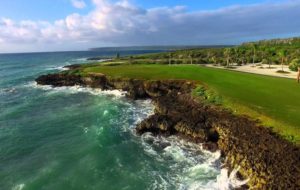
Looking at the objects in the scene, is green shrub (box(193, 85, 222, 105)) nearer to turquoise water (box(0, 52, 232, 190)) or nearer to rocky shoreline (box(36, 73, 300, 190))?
rocky shoreline (box(36, 73, 300, 190))

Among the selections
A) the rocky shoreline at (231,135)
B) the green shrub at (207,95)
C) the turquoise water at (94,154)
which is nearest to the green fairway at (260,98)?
the green shrub at (207,95)

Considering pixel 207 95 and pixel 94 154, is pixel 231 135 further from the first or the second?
pixel 207 95

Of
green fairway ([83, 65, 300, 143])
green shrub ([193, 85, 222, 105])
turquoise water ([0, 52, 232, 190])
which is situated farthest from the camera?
green shrub ([193, 85, 222, 105])

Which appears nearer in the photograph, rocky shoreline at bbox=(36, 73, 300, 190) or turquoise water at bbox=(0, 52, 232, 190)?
rocky shoreline at bbox=(36, 73, 300, 190)

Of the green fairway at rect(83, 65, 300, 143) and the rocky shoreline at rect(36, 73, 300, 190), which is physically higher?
the green fairway at rect(83, 65, 300, 143)

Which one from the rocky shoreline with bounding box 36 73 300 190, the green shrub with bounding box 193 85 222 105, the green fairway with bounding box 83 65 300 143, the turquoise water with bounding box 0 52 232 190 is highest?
the green fairway with bounding box 83 65 300 143

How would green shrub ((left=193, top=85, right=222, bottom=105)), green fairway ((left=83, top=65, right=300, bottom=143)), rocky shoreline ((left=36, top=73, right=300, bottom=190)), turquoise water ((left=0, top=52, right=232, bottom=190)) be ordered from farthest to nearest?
green shrub ((left=193, top=85, right=222, bottom=105)) < green fairway ((left=83, top=65, right=300, bottom=143)) < turquoise water ((left=0, top=52, right=232, bottom=190)) < rocky shoreline ((left=36, top=73, right=300, bottom=190))

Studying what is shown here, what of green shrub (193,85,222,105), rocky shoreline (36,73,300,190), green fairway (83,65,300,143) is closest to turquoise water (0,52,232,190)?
rocky shoreline (36,73,300,190)

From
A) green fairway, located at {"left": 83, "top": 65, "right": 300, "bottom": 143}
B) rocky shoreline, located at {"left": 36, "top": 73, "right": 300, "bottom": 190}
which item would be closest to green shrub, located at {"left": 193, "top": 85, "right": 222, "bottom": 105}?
green fairway, located at {"left": 83, "top": 65, "right": 300, "bottom": 143}
